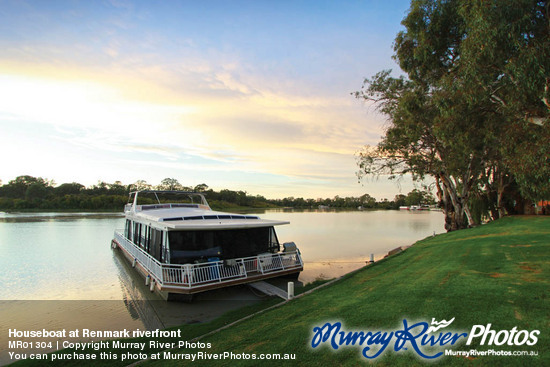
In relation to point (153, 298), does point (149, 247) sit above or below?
above

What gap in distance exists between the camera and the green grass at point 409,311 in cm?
428

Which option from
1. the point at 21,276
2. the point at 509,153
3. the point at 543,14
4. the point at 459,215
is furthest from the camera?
the point at 459,215

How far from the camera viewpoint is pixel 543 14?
29.4ft

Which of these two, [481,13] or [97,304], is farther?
[97,304]

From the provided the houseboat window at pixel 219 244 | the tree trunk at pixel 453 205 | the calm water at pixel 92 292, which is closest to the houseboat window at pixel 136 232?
the calm water at pixel 92 292

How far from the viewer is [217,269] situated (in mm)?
10078

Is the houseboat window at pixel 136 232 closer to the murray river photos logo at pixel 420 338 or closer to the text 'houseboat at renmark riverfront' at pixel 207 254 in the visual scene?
the text 'houseboat at renmark riverfront' at pixel 207 254

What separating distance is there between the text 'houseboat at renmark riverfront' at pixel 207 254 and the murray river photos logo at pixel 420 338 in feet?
18.2

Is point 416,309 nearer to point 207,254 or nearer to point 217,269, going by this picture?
point 217,269

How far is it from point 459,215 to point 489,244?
33.4 feet

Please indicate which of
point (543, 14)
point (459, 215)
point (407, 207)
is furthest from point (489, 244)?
point (407, 207)

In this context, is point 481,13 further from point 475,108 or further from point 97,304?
point 97,304

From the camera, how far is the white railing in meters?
9.63

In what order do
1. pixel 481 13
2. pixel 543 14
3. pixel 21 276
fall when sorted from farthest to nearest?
pixel 21 276 → pixel 543 14 → pixel 481 13
